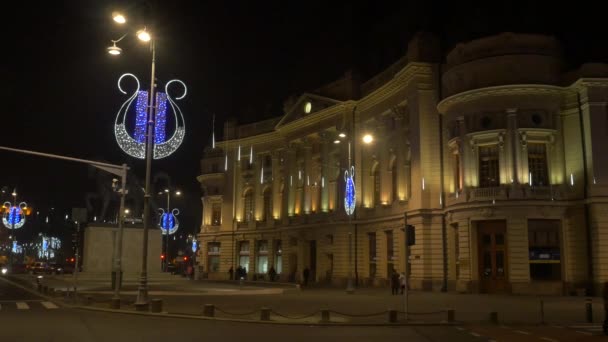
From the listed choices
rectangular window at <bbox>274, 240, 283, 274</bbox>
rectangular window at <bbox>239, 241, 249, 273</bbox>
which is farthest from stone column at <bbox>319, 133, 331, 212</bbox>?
rectangular window at <bbox>239, 241, 249, 273</bbox>

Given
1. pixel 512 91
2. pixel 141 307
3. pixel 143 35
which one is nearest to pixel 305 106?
pixel 512 91

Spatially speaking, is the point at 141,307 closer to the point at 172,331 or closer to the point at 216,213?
the point at 172,331

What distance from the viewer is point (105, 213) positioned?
2474 inches

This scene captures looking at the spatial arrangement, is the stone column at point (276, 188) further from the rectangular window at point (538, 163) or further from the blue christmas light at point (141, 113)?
the blue christmas light at point (141, 113)

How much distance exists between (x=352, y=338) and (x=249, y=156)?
6714cm

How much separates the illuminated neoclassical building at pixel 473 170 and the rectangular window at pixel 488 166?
0.24ft

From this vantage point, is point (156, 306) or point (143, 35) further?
point (156, 306)

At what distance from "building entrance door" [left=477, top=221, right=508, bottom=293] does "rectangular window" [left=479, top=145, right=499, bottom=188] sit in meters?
2.89

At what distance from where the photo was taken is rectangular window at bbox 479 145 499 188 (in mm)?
45938

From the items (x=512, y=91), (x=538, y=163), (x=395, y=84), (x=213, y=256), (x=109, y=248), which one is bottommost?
(x=213, y=256)

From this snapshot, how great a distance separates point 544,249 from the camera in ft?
147

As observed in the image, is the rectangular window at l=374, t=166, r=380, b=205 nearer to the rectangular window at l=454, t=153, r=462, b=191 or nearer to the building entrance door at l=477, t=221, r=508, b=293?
the rectangular window at l=454, t=153, r=462, b=191

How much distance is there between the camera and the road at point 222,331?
17.8m

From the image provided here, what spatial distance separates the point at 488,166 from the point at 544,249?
7.00 metres
